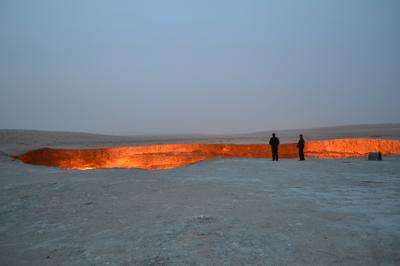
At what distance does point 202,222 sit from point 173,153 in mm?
14600

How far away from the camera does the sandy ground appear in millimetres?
2998

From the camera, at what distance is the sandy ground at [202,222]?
300 centimetres

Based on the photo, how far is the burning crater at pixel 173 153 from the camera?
685 inches

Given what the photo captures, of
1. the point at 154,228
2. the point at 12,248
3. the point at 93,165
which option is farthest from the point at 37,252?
the point at 93,165

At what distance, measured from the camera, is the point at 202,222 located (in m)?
3.98

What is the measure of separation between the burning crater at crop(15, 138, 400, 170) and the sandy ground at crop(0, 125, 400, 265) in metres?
10.4

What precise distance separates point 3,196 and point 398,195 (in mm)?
7640

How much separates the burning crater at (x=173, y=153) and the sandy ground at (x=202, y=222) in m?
10.4

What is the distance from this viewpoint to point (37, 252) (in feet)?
10.6

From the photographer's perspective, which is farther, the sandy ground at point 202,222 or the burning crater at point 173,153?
the burning crater at point 173,153

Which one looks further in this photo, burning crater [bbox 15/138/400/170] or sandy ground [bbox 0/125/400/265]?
burning crater [bbox 15/138/400/170]

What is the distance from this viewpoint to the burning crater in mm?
17406

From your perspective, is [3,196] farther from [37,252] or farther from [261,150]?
[261,150]

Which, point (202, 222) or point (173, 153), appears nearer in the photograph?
point (202, 222)
